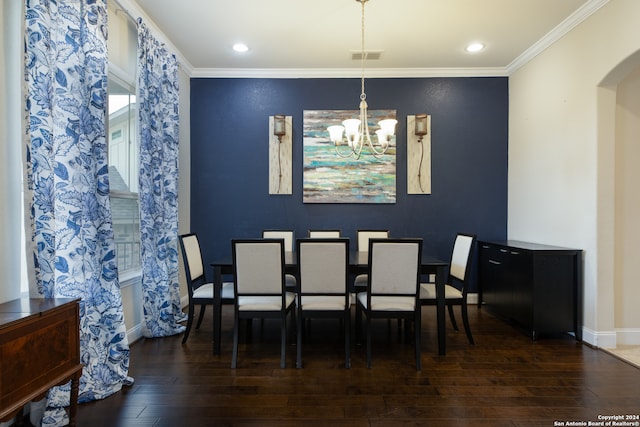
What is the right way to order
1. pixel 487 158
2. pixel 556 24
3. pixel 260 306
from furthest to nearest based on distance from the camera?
1. pixel 487 158
2. pixel 556 24
3. pixel 260 306

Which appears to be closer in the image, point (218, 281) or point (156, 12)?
point (218, 281)

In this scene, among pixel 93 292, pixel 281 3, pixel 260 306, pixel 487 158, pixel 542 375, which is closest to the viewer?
pixel 93 292

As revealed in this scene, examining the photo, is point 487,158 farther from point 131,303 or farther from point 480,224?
point 131,303

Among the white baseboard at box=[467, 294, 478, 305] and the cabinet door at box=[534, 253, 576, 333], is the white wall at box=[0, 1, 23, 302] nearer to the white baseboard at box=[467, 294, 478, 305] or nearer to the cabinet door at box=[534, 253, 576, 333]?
the cabinet door at box=[534, 253, 576, 333]

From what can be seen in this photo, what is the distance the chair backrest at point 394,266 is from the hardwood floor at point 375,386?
608mm

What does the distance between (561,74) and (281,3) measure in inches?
114

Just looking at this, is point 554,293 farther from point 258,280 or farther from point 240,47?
point 240,47

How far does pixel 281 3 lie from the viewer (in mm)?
3061

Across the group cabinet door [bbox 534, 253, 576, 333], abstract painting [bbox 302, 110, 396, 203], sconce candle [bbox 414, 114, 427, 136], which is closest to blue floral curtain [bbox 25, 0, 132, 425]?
abstract painting [bbox 302, 110, 396, 203]

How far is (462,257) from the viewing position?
332 centimetres

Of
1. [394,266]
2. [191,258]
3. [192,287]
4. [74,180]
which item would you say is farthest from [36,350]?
[394,266]

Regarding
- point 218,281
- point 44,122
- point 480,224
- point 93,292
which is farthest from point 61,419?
point 480,224

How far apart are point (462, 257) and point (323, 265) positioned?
150cm

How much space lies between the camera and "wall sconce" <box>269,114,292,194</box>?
4535 mm
